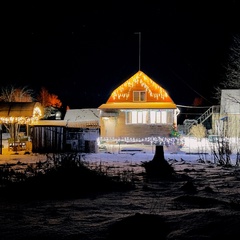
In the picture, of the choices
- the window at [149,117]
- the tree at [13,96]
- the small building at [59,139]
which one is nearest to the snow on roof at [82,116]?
the tree at [13,96]

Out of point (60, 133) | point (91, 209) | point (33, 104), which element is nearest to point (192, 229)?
→ point (91, 209)

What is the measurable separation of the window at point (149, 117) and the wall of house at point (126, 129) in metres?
0.40

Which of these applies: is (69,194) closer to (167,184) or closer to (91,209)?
(91,209)

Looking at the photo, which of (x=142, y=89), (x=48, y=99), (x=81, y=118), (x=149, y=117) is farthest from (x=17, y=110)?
(x=48, y=99)

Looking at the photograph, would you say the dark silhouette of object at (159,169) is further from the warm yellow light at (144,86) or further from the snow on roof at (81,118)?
the snow on roof at (81,118)

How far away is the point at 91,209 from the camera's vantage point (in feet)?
26.5

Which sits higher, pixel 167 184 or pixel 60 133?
pixel 60 133

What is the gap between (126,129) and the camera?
32031 millimetres

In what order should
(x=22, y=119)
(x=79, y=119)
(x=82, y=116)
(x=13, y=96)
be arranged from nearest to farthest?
(x=22, y=119) < (x=79, y=119) < (x=82, y=116) < (x=13, y=96)

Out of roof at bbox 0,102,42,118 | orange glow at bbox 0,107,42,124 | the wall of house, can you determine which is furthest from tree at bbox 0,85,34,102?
roof at bbox 0,102,42,118

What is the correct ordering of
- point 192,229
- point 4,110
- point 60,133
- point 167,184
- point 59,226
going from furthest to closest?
point 4,110, point 60,133, point 167,184, point 59,226, point 192,229

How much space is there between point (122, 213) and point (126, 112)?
2450cm

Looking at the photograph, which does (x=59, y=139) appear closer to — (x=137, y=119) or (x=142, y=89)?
(x=137, y=119)

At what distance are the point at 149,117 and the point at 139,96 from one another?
2.38m
